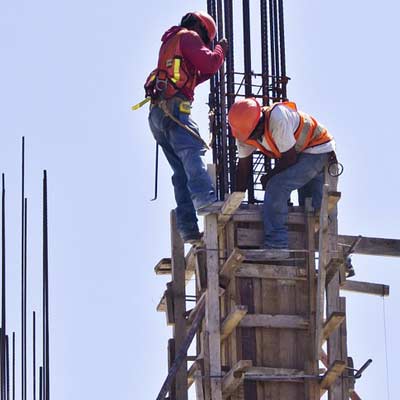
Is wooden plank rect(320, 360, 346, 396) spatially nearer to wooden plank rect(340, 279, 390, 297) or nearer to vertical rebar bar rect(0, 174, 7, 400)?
wooden plank rect(340, 279, 390, 297)

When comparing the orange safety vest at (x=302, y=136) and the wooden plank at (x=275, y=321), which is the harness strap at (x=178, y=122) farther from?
the wooden plank at (x=275, y=321)

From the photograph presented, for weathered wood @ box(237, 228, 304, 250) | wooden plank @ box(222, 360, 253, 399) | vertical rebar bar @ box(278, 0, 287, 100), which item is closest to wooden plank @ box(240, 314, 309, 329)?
wooden plank @ box(222, 360, 253, 399)

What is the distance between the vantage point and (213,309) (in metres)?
14.9

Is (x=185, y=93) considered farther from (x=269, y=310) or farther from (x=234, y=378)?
(x=234, y=378)

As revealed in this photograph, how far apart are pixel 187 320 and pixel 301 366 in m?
1.91

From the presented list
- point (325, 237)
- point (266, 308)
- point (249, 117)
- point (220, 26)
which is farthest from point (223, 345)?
point (220, 26)

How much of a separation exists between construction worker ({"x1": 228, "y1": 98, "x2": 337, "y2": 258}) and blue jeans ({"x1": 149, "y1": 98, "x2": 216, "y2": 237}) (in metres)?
0.57

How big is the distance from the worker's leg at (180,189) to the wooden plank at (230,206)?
1.98 ft

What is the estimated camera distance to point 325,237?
14938mm

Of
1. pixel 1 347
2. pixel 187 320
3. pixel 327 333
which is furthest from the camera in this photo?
pixel 1 347

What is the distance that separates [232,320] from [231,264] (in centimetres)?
74

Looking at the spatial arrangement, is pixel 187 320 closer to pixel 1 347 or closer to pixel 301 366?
pixel 301 366

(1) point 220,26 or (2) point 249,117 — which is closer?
(2) point 249,117

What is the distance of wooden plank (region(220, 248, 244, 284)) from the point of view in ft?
48.2
